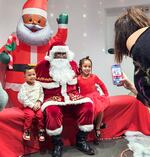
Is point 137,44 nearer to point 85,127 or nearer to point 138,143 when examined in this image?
point 85,127

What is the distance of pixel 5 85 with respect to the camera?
2.70m

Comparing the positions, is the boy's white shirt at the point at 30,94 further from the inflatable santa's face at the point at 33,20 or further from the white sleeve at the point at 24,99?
the inflatable santa's face at the point at 33,20

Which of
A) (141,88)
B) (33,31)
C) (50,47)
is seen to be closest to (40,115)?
(50,47)

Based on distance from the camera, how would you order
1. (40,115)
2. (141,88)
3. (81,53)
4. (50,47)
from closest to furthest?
(141,88)
(40,115)
(50,47)
(81,53)

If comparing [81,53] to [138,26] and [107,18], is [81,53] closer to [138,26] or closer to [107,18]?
[107,18]

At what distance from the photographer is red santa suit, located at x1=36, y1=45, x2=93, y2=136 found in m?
2.27

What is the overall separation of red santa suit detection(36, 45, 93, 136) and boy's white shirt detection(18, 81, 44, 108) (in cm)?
7

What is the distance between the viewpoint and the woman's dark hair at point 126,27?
115 cm

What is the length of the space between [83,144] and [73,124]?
246mm

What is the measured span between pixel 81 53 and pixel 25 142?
1.64 metres

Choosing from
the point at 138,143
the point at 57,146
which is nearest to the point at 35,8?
the point at 57,146

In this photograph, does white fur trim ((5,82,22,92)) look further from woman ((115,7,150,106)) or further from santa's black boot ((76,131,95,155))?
woman ((115,7,150,106))

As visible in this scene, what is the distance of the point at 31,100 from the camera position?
2.38 metres

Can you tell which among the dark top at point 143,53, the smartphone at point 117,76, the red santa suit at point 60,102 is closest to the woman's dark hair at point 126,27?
the dark top at point 143,53
